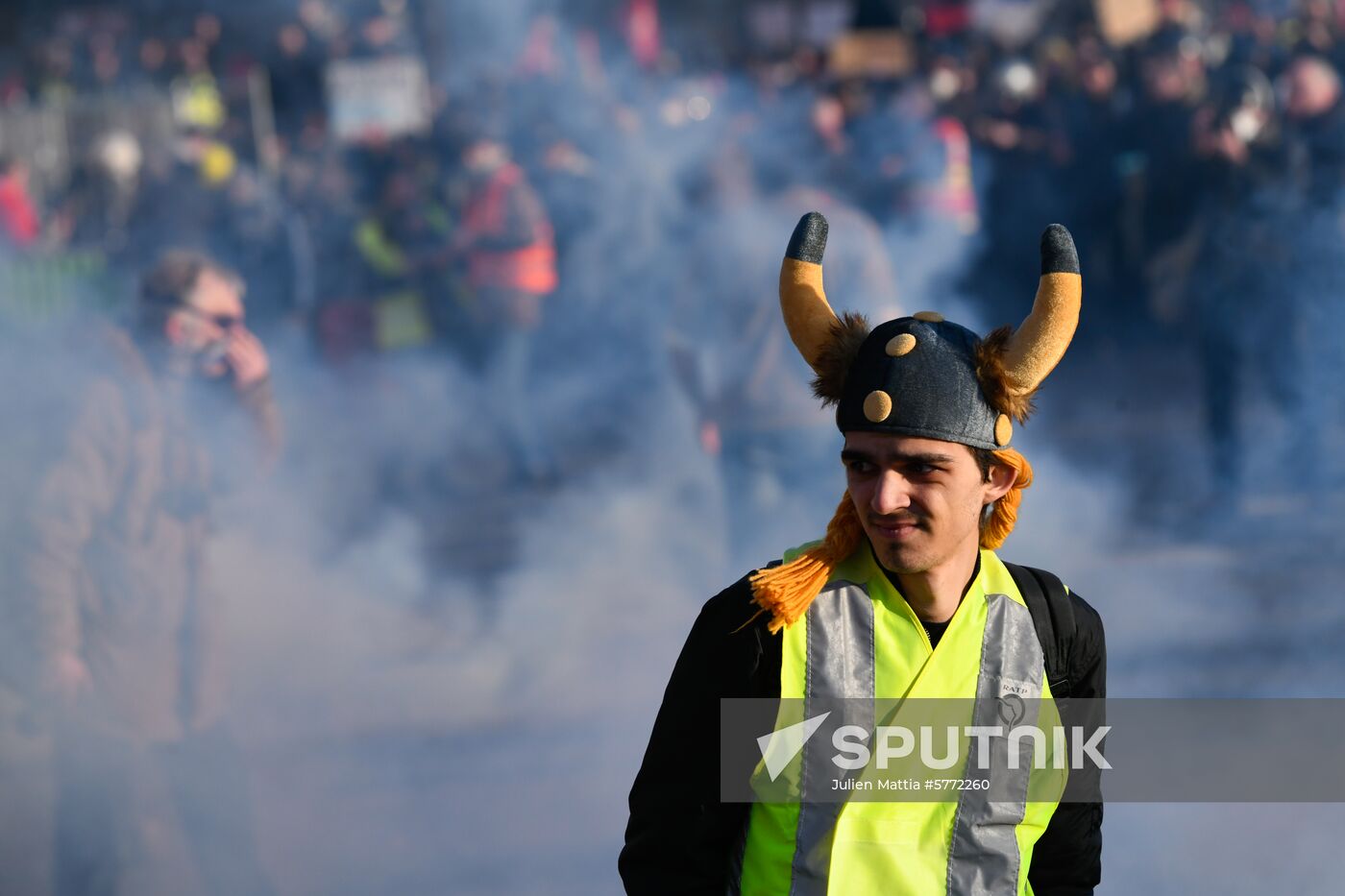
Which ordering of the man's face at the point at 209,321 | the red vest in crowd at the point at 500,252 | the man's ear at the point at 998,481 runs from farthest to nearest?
the red vest in crowd at the point at 500,252 → the man's face at the point at 209,321 → the man's ear at the point at 998,481

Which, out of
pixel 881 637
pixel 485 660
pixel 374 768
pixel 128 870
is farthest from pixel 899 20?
pixel 881 637

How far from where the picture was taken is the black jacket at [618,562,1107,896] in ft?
5.68

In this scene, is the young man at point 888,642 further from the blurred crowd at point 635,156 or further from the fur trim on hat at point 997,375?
the blurred crowd at point 635,156

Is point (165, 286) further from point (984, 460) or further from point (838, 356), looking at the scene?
point (984, 460)

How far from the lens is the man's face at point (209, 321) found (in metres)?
4.75

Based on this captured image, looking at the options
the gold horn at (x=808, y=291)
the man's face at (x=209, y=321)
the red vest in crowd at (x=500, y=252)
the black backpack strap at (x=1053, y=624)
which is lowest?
the black backpack strap at (x=1053, y=624)

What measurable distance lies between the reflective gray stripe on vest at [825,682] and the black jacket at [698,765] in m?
0.05

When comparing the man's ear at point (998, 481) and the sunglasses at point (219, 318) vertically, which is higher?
the sunglasses at point (219, 318)

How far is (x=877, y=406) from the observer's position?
1745mm

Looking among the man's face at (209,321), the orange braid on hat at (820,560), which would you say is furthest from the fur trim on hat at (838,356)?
the man's face at (209,321)

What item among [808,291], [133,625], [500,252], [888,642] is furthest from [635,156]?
[888,642]

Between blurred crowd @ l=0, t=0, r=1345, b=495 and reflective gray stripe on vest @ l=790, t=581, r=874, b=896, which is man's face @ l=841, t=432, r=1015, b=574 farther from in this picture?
blurred crowd @ l=0, t=0, r=1345, b=495

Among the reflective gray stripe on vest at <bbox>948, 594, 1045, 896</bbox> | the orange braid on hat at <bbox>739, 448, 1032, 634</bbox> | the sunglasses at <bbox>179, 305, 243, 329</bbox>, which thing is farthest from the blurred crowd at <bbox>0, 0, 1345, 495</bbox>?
the reflective gray stripe on vest at <bbox>948, 594, 1045, 896</bbox>

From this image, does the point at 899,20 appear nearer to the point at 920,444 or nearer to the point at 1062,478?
the point at 1062,478
